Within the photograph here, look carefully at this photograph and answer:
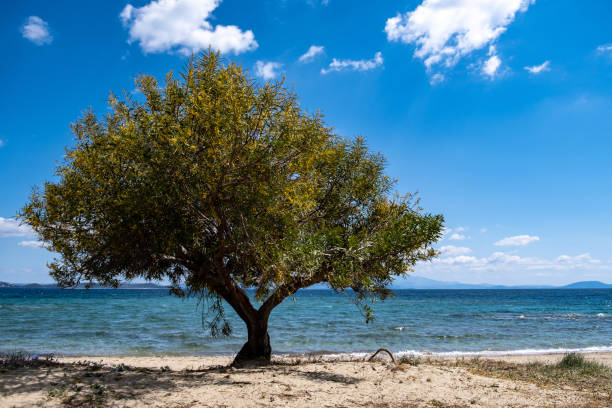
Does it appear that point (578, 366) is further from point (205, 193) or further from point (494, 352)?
point (205, 193)

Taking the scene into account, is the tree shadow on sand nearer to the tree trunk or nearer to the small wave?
the tree trunk

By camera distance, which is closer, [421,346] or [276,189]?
[276,189]

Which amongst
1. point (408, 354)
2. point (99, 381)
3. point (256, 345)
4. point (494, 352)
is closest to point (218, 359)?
point (256, 345)

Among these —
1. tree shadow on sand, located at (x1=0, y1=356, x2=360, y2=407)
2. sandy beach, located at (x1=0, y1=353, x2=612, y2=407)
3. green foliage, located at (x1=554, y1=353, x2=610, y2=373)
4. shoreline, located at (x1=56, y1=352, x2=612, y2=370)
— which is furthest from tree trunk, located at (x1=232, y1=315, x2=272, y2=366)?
green foliage, located at (x1=554, y1=353, x2=610, y2=373)

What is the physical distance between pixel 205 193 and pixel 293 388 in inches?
202

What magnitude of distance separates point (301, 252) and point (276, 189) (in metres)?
1.55

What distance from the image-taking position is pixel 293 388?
1070 cm

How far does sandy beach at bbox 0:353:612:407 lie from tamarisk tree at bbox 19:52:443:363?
2.55m

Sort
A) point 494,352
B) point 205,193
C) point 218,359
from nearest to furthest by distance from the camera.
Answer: point 205,193 < point 218,359 < point 494,352

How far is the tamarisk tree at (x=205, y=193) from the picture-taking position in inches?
376

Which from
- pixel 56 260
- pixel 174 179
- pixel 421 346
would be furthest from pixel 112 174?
pixel 421 346

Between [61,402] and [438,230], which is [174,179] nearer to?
[61,402]

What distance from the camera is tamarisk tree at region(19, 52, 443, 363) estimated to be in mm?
9547

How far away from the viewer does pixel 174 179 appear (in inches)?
381
